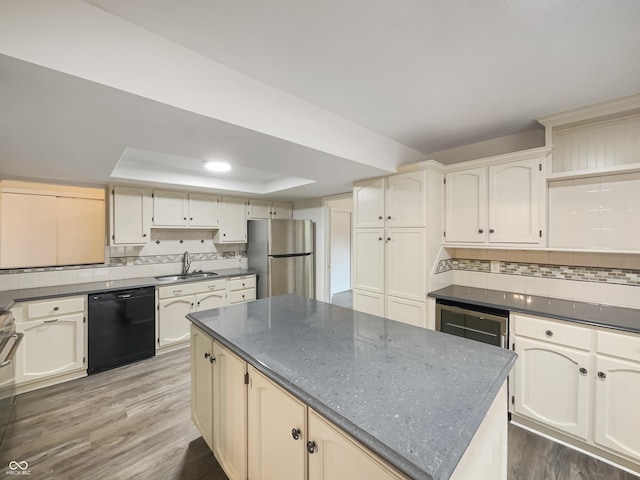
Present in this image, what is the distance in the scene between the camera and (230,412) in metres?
1.36

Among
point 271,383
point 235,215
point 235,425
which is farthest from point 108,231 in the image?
point 271,383

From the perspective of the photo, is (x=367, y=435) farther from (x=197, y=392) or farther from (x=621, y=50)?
(x=621, y=50)

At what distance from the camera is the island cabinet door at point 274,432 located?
938mm

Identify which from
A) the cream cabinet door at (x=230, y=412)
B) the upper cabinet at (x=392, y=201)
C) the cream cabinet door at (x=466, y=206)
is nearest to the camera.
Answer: the cream cabinet door at (x=230, y=412)

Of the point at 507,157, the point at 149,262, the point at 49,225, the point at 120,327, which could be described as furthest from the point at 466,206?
the point at 49,225

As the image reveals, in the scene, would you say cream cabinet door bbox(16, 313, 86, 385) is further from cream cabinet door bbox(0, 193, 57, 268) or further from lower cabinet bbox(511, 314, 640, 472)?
lower cabinet bbox(511, 314, 640, 472)

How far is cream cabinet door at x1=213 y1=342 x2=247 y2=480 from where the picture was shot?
1257mm

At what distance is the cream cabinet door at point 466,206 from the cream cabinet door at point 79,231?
4018 mm

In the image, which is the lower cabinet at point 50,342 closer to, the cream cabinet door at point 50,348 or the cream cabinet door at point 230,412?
the cream cabinet door at point 50,348

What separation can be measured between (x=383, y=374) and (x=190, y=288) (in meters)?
2.99

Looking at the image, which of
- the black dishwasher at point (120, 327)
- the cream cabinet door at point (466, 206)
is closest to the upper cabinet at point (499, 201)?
the cream cabinet door at point (466, 206)

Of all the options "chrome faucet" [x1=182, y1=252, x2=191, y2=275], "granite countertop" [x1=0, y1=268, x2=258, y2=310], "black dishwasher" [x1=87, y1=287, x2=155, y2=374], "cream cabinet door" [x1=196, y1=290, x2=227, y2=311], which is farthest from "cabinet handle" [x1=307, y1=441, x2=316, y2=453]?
"chrome faucet" [x1=182, y1=252, x2=191, y2=275]

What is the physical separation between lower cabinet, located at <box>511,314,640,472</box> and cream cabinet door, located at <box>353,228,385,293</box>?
1.20 m

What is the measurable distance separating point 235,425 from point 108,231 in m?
2.84
